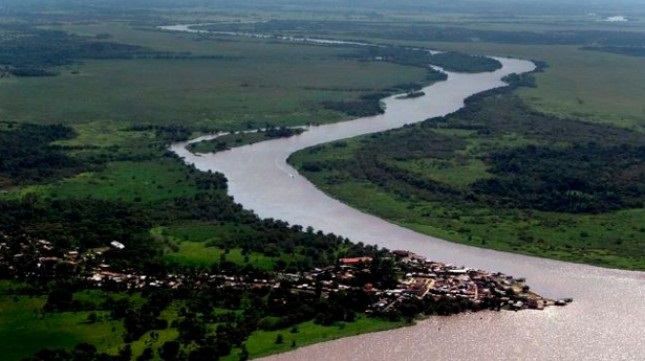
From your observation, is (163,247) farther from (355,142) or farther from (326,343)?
(355,142)

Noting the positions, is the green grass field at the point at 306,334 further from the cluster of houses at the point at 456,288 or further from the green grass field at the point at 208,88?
the green grass field at the point at 208,88

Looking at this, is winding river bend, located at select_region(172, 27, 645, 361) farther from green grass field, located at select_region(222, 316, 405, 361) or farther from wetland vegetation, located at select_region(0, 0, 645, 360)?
wetland vegetation, located at select_region(0, 0, 645, 360)

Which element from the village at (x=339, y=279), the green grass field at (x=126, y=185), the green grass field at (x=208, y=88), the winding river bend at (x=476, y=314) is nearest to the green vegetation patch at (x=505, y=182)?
the winding river bend at (x=476, y=314)

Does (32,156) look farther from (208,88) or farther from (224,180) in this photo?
(208,88)

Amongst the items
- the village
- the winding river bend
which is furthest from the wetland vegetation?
the winding river bend

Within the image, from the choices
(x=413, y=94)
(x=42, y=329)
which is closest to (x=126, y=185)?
(x=42, y=329)

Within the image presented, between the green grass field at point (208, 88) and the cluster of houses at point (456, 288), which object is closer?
the cluster of houses at point (456, 288)
